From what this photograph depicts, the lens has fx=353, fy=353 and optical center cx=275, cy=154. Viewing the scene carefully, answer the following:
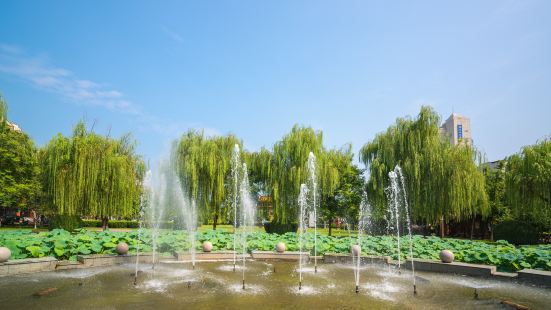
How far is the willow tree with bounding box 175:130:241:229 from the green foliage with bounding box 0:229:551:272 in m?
7.10

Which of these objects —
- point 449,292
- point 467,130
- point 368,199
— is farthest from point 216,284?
point 467,130

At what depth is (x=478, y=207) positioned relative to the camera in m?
23.6

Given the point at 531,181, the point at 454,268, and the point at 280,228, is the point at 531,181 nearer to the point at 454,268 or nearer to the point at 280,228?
the point at 454,268

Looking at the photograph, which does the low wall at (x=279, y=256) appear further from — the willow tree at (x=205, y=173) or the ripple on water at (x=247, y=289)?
the willow tree at (x=205, y=173)

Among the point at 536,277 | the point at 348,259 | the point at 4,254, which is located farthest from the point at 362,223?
the point at 4,254

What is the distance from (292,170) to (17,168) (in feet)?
78.8

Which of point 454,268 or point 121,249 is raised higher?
point 121,249

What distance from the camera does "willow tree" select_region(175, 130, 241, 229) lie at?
2219 cm

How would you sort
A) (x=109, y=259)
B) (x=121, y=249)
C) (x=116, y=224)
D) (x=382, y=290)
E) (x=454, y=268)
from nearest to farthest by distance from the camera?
(x=382, y=290) → (x=454, y=268) → (x=109, y=259) → (x=121, y=249) → (x=116, y=224)

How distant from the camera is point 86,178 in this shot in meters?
19.1

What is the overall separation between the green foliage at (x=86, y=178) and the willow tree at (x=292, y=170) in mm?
8626

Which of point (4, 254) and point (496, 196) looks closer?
point (4, 254)

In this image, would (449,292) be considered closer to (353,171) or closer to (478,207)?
(478,207)

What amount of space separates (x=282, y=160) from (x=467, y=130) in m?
91.7
